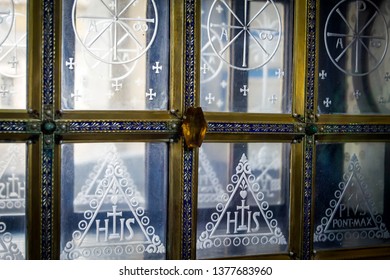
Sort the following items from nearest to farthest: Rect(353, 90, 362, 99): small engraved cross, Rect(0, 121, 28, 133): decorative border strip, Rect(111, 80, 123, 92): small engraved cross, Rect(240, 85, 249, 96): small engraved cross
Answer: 1. Rect(0, 121, 28, 133): decorative border strip
2. Rect(111, 80, 123, 92): small engraved cross
3. Rect(240, 85, 249, 96): small engraved cross
4. Rect(353, 90, 362, 99): small engraved cross

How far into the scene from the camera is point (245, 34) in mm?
1946

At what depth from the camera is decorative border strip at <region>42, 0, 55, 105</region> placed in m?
1.75

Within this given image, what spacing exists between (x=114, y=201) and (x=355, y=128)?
838mm

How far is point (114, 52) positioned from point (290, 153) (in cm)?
66

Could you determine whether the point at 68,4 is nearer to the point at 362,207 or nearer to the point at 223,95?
the point at 223,95

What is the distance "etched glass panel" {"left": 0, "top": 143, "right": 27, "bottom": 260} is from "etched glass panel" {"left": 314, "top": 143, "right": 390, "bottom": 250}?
95cm

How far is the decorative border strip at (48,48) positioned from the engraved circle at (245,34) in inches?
19.1

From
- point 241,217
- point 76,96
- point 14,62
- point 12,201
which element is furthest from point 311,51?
point 12,201

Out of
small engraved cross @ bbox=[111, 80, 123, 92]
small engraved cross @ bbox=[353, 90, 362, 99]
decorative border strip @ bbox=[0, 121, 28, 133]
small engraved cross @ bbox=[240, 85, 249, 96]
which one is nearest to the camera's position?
decorative border strip @ bbox=[0, 121, 28, 133]

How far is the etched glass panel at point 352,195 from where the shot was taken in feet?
6.72

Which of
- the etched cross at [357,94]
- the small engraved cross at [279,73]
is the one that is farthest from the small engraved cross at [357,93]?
the small engraved cross at [279,73]

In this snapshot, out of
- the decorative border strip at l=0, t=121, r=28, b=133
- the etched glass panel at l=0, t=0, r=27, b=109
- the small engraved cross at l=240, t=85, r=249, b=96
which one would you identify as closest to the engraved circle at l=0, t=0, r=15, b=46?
the etched glass panel at l=0, t=0, r=27, b=109

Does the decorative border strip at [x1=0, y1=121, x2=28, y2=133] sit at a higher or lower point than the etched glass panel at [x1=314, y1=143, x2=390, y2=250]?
higher

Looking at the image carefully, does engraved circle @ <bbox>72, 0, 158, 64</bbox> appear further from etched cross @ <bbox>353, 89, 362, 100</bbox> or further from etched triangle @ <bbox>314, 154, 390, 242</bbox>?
etched triangle @ <bbox>314, 154, 390, 242</bbox>
